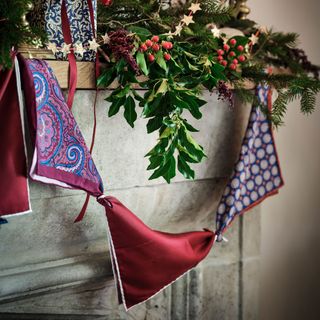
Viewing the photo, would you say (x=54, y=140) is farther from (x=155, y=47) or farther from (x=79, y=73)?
(x=155, y=47)

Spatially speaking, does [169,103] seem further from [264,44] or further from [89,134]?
[264,44]

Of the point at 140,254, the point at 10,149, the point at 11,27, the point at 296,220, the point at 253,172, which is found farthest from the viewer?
the point at 296,220

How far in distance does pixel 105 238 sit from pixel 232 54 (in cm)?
65

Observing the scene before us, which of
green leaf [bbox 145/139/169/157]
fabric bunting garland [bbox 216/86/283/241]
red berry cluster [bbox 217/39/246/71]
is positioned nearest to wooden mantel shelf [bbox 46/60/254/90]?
green leaf [bbox 145/139/169/157]

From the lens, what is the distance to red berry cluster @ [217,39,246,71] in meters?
1.22

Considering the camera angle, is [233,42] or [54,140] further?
[233,42]

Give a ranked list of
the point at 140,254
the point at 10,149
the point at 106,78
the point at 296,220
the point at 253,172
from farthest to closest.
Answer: the point at 296,220
the point at 253,172
the point at 140,254
the point at 106,78
the point at 10,149

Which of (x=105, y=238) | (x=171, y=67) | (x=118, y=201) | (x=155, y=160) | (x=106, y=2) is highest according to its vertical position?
(x=106, y=2)

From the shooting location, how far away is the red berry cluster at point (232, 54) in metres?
1.22

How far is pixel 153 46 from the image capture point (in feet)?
3.39

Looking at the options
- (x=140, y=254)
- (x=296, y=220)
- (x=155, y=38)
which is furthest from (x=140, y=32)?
(x=296, y=220)

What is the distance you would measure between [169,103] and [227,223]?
1.78 feet

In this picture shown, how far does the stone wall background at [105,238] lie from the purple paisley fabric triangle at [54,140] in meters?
0.19

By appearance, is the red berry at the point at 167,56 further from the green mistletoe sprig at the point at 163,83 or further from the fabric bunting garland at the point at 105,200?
the fabric bunting garland at the point at 105,200
